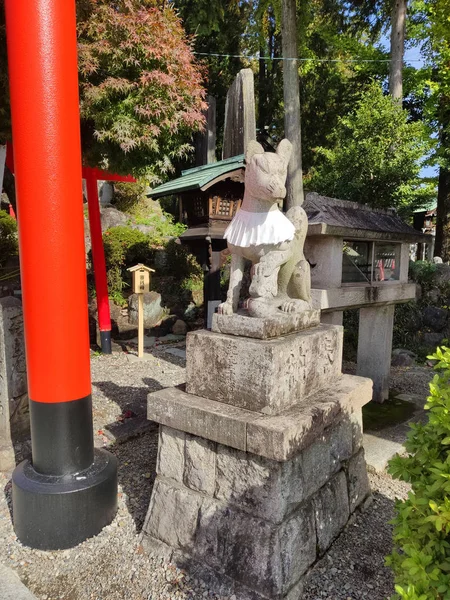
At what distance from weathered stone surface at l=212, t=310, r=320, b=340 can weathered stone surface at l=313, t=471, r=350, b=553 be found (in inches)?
41.5

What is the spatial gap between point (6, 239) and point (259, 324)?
8.29 m

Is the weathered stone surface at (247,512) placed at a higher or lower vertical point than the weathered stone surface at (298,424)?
lower

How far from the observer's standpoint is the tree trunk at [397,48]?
9508mm

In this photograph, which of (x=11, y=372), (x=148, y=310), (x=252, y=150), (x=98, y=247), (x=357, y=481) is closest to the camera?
(x=252, y=150)

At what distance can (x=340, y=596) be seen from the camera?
2303mm

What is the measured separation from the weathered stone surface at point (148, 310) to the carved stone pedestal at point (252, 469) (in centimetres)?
660

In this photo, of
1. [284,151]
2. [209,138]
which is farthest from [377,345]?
[209,138]

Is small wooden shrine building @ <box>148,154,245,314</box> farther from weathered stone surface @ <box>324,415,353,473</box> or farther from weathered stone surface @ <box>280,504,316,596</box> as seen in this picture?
weathered stone surface @ <box>280,504,316,596</box>

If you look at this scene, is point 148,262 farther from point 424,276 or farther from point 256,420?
point 256,420

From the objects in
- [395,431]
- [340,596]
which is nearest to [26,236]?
[340,596]

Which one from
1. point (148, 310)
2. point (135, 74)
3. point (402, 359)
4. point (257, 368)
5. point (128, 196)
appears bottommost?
point (402, 359)

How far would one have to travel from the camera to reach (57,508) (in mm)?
2611

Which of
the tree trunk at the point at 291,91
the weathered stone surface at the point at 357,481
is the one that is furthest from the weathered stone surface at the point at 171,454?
the tree trunk at the point at 291,91

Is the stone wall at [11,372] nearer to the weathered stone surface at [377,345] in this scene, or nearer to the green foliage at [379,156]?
Answer: the weathered stone surface at [377,345]
